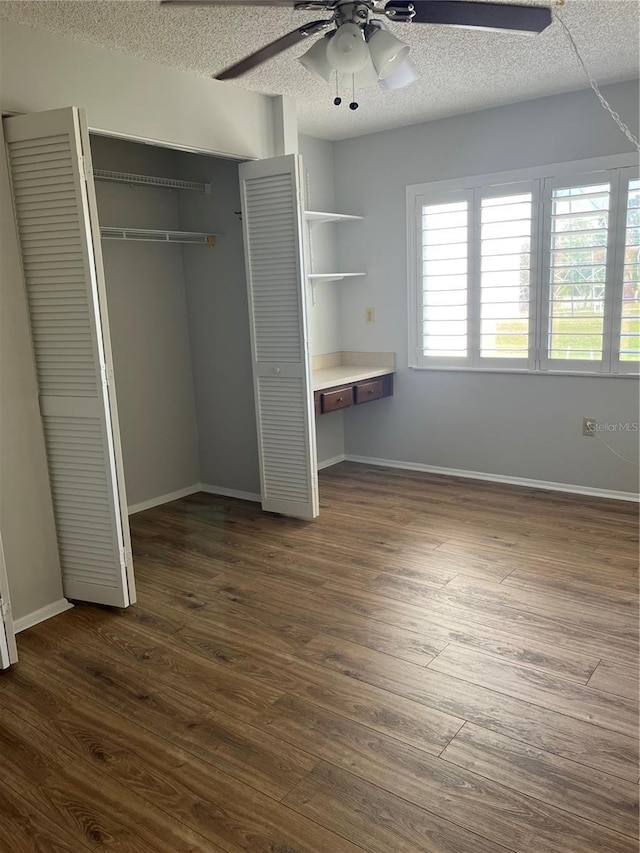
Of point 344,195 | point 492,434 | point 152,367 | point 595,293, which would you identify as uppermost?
point 344,195

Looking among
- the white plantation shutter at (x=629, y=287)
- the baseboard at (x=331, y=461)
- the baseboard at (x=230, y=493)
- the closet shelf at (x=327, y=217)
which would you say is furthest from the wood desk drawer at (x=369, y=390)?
the white plantation shutter at (x=629, y=287)

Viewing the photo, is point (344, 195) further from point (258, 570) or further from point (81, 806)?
point (81, 806)

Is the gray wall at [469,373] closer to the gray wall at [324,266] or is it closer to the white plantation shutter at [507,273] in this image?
the gray wall at [324,266]

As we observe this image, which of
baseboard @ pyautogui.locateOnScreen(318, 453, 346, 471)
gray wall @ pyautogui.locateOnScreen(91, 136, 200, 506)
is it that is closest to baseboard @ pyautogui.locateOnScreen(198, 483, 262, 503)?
gray wall @ pyautogui.locateOnScreen(91, 136, 200, 506)

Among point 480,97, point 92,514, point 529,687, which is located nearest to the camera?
point 529,687

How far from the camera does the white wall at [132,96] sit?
276 centimetres

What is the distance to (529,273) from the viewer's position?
4.33 m

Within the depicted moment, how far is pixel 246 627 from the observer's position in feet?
9.40

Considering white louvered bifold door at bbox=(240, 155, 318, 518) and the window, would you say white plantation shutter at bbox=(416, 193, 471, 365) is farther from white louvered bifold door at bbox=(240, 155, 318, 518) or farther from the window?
white louvered bifold door at bbox=(240, 155, 318, 518)

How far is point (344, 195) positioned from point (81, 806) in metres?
4.50

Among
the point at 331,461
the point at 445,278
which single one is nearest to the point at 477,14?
the point at 445,278

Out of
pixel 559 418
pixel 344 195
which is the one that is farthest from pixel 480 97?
pixel 559 418

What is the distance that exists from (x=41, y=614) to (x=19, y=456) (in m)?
0.75

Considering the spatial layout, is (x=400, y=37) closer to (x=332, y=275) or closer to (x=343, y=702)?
(x=332, y=275)
